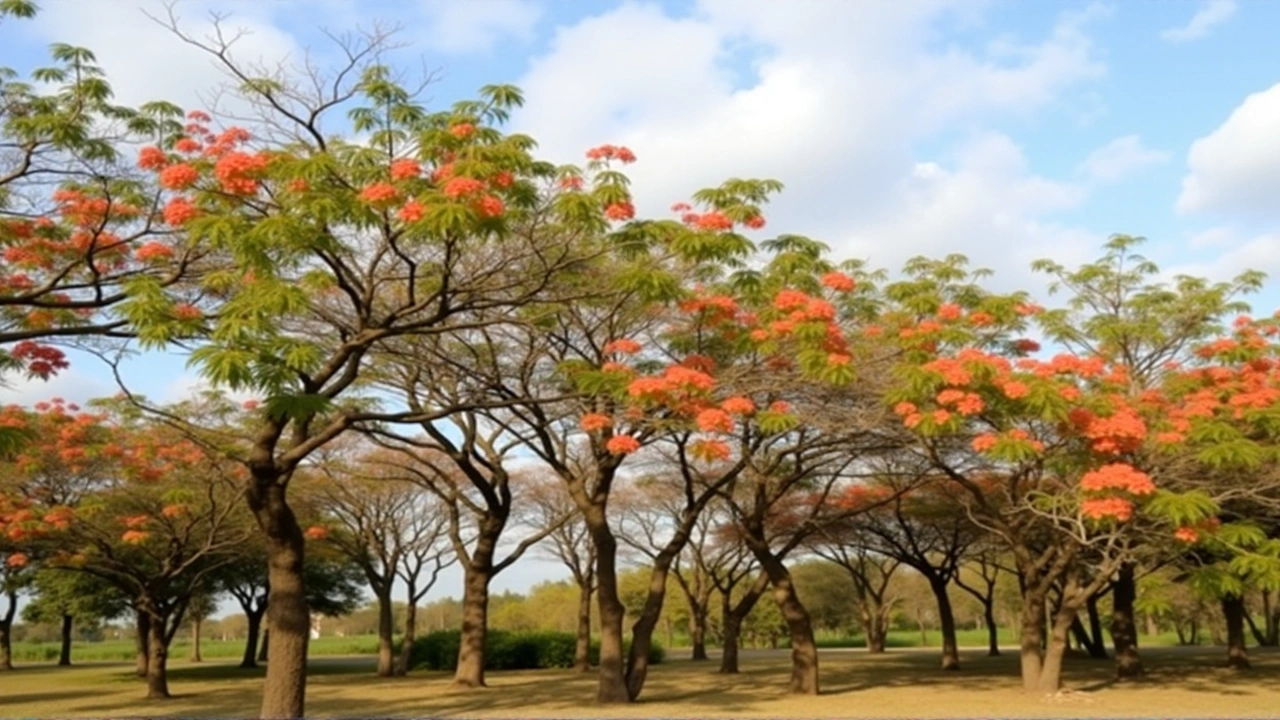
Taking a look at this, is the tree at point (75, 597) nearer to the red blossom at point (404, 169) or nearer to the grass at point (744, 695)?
the grass at point (744, 695)

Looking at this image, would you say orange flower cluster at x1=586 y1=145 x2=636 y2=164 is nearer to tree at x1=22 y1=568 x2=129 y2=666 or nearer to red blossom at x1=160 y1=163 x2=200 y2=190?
red blossom at x1=160 y1=163 x2=200 y2=190

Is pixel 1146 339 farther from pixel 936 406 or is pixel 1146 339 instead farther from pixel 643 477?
pixel 643 477

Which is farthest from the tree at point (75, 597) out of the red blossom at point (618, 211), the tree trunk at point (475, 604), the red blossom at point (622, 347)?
the red blossom at point (618, 211)

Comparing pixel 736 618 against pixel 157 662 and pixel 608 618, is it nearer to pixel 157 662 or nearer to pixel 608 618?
pixel 608 618

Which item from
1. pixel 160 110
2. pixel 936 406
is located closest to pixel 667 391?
pixel 936 406

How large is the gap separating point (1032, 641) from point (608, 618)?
7233 mm

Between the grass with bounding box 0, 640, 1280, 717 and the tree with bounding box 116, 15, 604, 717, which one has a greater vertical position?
the tree with bounding box 116, 15, 604, 717

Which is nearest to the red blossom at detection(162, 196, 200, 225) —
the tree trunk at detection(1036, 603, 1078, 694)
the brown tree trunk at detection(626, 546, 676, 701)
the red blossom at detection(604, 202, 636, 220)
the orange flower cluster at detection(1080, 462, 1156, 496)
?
the red blossom at detection(604, 202, 636, 220)

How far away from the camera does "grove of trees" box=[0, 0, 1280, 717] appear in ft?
34.3

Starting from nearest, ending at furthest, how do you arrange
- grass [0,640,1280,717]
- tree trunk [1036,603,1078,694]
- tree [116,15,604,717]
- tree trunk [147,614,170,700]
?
tree [116,15,604,717] < grass [0,640,1280,717] < tree trunk [1036,603,1078,694] < tree trunk [147,614,170,700]

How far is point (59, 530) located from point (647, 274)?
14356 mm

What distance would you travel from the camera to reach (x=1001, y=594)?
52531 mm

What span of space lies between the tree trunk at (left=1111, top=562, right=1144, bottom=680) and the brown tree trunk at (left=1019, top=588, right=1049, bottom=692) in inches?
143

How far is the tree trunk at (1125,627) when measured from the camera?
2083 centimetres
